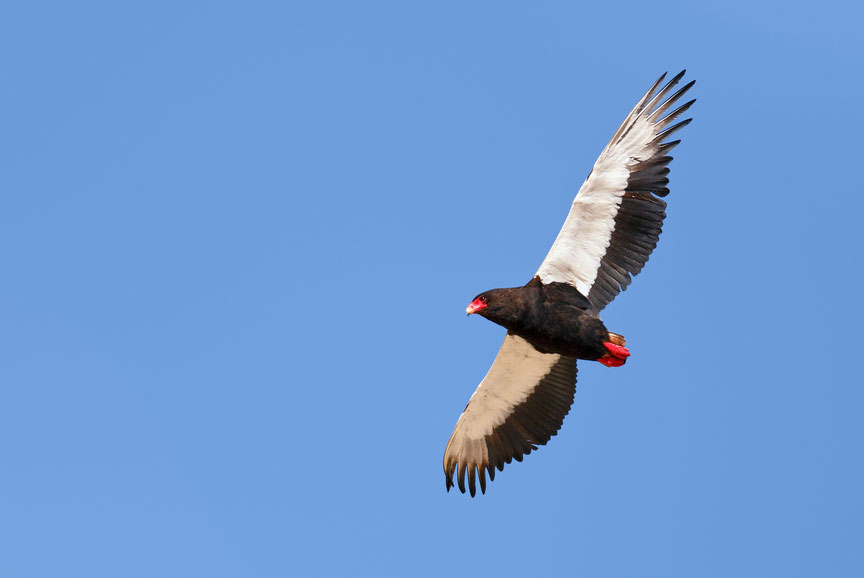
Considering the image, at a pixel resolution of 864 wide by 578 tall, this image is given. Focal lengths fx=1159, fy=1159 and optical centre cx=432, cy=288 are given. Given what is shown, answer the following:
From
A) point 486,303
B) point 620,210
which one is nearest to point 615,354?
point 486,303

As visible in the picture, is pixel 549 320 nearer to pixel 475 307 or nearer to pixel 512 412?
pixel 475 307

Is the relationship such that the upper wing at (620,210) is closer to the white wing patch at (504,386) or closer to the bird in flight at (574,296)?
the bird in flight at (574,296)

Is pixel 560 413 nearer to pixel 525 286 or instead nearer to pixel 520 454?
pixel 520 454

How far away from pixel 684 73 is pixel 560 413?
516 cm

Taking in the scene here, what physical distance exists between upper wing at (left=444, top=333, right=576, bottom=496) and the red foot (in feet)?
5.64

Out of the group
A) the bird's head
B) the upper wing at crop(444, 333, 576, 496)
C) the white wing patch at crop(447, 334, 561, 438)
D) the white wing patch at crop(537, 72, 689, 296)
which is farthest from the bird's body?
the upper wing at crop(444, 333, 576, 496)

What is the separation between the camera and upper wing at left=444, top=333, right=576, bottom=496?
16.9 meters

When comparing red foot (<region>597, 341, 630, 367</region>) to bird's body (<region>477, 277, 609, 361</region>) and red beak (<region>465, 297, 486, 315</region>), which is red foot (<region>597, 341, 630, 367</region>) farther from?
red beak (<region>465, 297, 486, 315</region>)

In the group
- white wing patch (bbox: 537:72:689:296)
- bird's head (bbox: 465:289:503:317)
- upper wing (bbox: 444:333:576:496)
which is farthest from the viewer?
upper wing (bbox: 444:333:576:496)

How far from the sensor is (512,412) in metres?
17.1

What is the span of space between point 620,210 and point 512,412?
3.43 meters

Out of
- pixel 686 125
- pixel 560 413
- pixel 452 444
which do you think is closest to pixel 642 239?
pixel 686 125

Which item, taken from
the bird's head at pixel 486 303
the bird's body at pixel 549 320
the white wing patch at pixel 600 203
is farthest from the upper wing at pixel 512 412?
the bird's head at pixel 486 303

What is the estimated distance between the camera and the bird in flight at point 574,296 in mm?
15301
